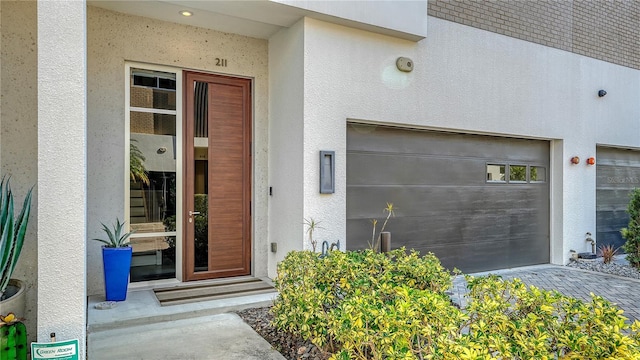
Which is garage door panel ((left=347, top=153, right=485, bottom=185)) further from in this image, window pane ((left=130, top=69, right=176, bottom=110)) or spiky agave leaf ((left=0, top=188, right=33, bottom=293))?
spiky agave leaf ((left=0, top=188, right=33, bottom=293))

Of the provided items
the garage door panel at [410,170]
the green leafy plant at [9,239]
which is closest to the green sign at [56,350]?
the green leafy plant at [9,239]

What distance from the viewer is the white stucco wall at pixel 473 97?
5.83m

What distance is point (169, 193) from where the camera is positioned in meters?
6.10

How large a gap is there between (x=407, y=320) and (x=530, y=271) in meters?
6.22

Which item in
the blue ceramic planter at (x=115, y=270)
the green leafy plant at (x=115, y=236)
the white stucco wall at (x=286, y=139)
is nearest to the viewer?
the blue ceramic planter at (x=115, y=270)

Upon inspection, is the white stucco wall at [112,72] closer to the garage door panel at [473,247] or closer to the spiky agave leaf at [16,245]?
the spiky agave leaf at [16,245]

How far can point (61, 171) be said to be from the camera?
9.83 ft

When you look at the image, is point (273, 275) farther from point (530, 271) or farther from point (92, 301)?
point (530, 271)

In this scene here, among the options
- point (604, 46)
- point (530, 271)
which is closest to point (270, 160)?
point (530, 271)

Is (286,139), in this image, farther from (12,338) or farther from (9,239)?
(12,338)

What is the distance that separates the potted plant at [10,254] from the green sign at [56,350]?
0.77 meters

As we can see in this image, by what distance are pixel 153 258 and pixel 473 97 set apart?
231 inches

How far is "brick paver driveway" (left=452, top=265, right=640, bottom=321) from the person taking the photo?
5.78 metres

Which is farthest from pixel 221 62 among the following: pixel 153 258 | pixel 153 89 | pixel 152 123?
pixel 153 258
